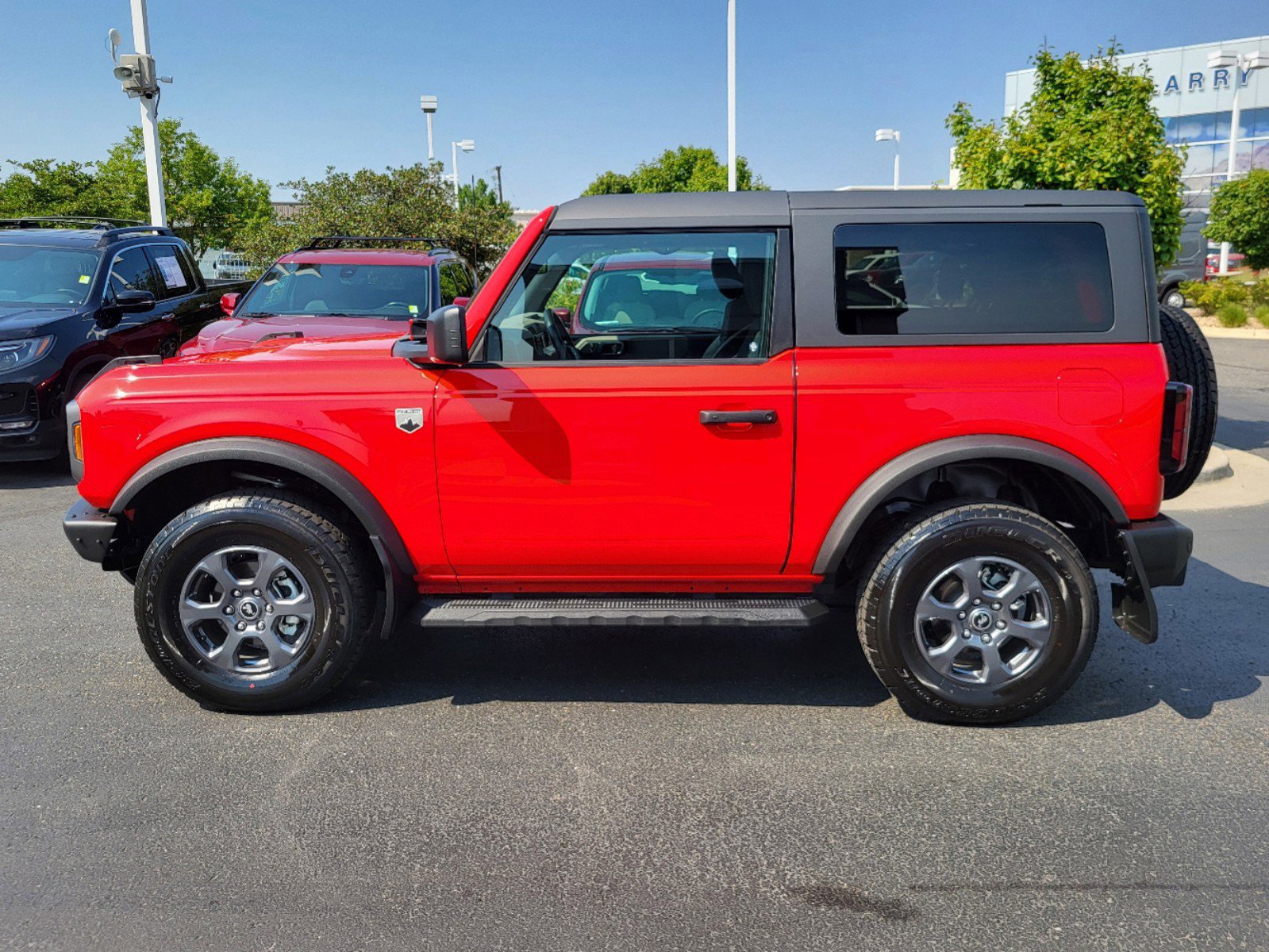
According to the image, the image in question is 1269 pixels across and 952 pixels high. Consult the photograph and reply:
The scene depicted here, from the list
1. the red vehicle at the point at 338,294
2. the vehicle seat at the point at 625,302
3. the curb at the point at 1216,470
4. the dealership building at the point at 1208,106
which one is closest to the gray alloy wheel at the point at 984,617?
the vehicle seat at the point at 625,302

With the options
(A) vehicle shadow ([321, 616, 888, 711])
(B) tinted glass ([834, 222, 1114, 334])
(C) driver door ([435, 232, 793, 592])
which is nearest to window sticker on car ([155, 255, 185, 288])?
(A) vehicle shadow ([321, 616, 888, 711])

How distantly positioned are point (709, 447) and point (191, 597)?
80.0 inches

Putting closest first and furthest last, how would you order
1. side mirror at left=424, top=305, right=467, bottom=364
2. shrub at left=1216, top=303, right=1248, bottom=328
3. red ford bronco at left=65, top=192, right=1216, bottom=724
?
1. side mirror at left=424, top=305, right=467, bottom=364
2. red ford bronco at left=65, top=192, right=1216, bottom=724
3. shrub at left=1216, top=303, right=1248, bottom=328

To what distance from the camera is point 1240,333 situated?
22.4 m

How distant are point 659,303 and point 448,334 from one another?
3.00ft

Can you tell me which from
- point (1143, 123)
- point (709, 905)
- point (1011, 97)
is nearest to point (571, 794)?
point (709, 905)

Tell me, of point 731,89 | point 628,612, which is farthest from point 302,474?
point 731,89

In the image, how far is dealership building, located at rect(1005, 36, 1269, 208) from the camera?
184ft

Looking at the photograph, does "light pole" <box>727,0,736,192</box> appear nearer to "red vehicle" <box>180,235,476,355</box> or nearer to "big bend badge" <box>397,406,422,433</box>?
"red vehicle" <box>180,235,476,355</box>

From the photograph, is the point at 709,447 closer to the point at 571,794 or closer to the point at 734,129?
the point at 571,794

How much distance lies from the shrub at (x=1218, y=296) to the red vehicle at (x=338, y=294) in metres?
20.4

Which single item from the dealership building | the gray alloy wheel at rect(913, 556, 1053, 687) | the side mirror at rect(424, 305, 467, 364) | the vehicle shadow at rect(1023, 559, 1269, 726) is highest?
the dealership building

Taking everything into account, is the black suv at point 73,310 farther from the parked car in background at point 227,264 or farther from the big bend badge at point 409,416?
the parked car in background at point 227,264

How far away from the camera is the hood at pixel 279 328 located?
27.4 ft
